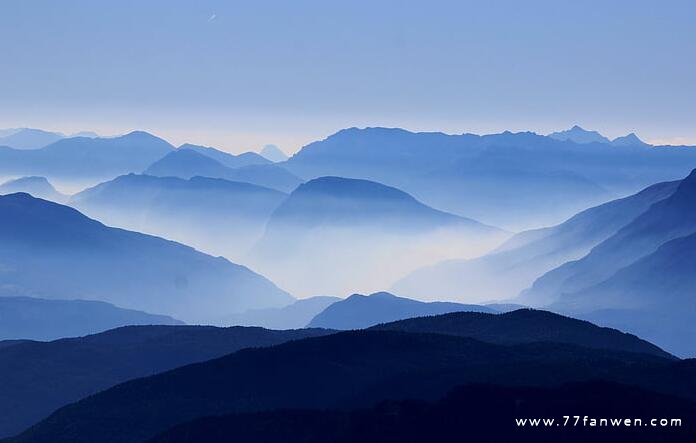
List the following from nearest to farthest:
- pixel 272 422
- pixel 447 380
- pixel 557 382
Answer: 1. pixel 272 422
2. pixel 557 382
3. pixel 447 380

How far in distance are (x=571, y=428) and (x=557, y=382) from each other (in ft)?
144

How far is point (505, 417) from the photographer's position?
148500 millimetres

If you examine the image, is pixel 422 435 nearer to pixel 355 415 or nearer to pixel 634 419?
pixel 355 415

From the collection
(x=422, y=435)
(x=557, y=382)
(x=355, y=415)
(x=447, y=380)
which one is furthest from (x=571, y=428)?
(x=447, y=380)

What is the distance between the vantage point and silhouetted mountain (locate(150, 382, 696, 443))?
14000cm

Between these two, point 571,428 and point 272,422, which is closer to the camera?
point 571,428

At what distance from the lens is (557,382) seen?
7234 inches

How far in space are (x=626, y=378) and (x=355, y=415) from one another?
54.2 m

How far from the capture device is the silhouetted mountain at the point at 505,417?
140000mm

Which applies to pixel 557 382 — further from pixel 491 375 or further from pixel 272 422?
pixel 272 422

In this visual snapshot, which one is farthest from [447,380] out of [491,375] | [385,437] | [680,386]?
[385,437]

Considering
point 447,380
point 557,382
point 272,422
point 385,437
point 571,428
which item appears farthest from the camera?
point 447,380

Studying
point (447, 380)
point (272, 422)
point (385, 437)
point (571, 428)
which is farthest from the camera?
point (447, 380)

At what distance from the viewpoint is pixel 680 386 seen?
18862 cm
